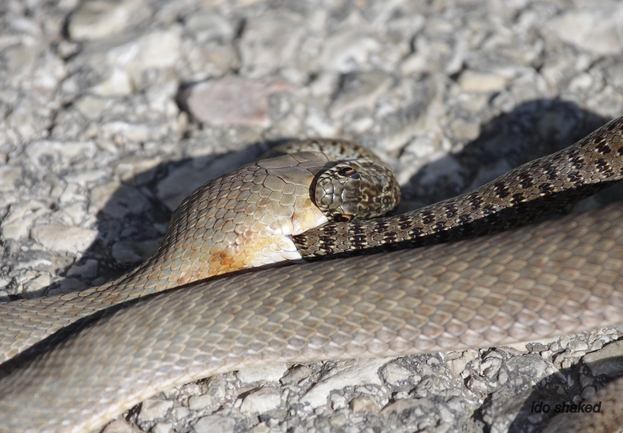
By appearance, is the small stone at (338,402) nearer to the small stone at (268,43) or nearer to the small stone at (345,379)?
the small stone at (345,379)

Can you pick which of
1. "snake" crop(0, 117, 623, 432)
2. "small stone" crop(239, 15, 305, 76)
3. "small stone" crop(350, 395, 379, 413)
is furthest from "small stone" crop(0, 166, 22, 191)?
"small stone" crop(350, 395, 379, 413)

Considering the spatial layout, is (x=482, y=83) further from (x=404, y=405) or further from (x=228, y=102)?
(x=404, y=405)

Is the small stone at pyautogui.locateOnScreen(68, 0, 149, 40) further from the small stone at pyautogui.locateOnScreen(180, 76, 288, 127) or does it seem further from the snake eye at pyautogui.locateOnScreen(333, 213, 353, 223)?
the snake eye at pyautogui.locateOnScreen(333, 213, 353, 223)

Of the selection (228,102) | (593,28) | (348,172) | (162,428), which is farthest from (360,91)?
(162,428)

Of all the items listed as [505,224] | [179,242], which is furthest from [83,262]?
[505,224]

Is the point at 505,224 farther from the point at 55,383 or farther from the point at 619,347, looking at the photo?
the point at 55,383
